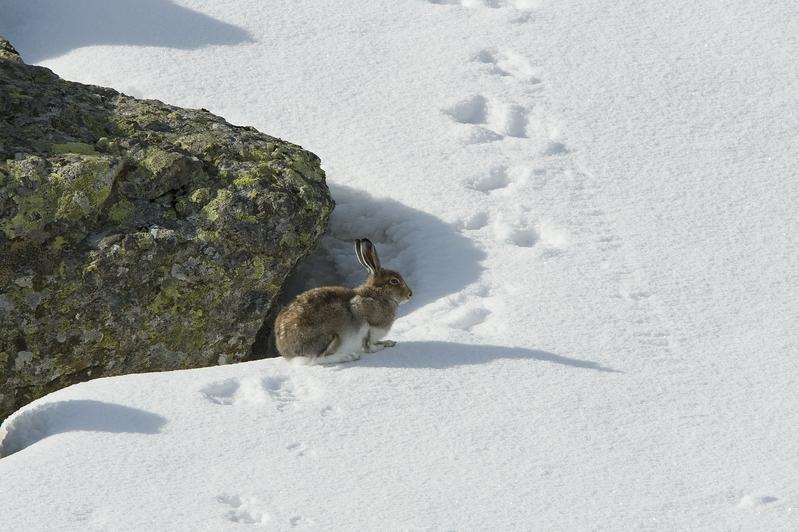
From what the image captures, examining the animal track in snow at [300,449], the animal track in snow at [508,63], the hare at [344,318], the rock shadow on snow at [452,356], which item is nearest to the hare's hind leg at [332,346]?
the hare at [344,318]

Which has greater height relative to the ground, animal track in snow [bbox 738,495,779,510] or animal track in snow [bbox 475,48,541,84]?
animal track in snow [bbox 475,48,541,84]

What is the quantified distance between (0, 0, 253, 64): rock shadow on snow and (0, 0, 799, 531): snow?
0.11 feet

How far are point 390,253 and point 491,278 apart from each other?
3.56 ft

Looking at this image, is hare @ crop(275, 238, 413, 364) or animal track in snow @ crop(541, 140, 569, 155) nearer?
hare @ crop(275, 238, 413, 364)

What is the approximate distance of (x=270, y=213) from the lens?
8.86 m

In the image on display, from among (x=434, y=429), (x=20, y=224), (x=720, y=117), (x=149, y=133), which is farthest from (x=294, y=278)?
(x=720, y=117)

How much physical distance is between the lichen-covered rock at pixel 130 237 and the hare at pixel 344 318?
80 cm

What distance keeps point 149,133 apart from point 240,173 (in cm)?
88

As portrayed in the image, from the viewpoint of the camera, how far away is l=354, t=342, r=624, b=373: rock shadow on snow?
25.1ft

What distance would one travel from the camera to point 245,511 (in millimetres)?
6008

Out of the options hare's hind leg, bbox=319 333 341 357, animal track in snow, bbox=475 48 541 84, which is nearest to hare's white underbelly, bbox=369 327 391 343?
hare's hind leg, bbox=319 333 341 357

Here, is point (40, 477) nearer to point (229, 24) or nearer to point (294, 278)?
point (294, 278)

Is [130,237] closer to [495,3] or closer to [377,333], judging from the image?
[377,333]

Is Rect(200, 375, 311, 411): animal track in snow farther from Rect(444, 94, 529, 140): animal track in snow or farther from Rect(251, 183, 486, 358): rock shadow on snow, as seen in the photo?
Rect(444, 94, 529, 140): animal track in snow
